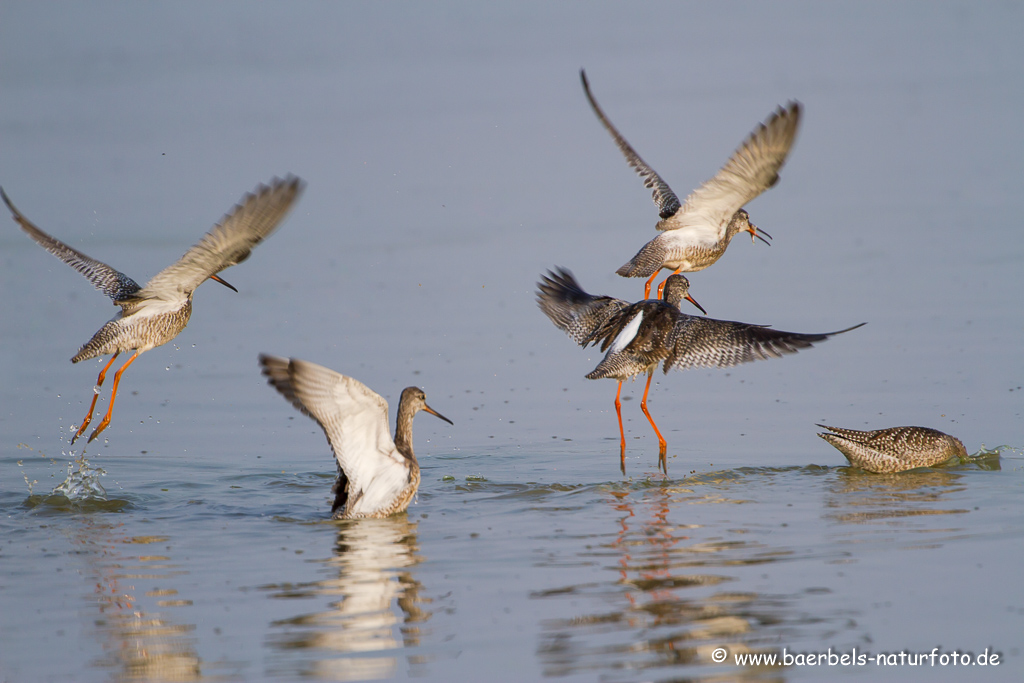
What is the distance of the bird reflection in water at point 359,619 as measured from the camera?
5.36 meters

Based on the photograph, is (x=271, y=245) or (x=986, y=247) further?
(x=271, y=245)

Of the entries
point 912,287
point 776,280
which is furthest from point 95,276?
point 912,287

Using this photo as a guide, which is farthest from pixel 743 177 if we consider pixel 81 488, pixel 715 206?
pixel 81 488

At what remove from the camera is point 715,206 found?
10695 millimetres

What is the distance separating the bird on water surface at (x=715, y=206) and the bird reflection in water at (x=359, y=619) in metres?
4.21

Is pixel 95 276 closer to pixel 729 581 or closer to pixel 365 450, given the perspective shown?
pixel 365 450

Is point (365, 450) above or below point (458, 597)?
above

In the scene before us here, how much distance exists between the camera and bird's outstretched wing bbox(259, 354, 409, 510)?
7242mm

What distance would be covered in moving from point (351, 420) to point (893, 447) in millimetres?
3877

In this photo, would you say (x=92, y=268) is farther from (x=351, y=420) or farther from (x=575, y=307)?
(x=575, y=307)

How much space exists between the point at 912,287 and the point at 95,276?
827cm

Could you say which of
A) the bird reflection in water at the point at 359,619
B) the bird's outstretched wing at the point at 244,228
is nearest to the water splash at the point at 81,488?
the bird's outstretched wing at the point at 244,228

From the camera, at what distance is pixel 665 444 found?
911cm

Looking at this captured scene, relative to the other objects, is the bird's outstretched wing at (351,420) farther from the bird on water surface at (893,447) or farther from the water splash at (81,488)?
the bird on water surface at (893,447)
